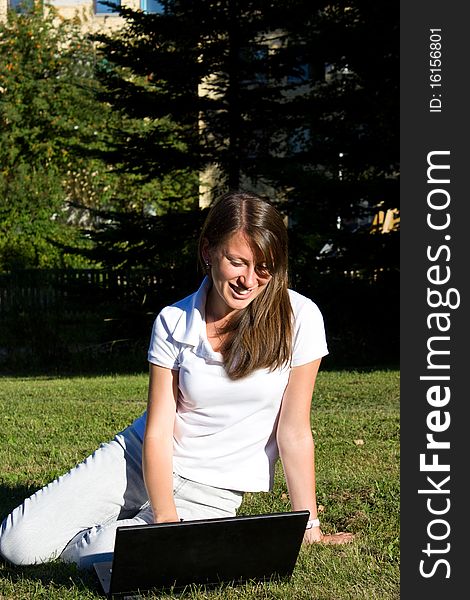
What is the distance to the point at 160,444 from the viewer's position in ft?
14.2

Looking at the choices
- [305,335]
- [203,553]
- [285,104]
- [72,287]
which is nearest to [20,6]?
[72,287]

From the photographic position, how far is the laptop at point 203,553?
3.94 m

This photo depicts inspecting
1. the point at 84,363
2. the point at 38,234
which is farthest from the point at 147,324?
the point at 38,234

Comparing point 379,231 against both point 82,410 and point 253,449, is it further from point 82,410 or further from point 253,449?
point 253,449

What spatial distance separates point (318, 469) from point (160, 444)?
2471mm

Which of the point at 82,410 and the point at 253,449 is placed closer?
the point at 253,449

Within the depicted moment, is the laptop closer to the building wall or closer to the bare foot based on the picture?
the bare foot

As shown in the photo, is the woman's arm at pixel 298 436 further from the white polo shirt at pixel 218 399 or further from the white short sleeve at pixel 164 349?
the white short sleeve at pixel 164 349

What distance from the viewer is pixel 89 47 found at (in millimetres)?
30219

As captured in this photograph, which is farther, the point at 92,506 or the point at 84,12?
the point at 84,12

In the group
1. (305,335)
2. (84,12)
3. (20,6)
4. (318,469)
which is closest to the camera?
(305,335)

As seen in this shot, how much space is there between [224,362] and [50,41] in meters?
27.1

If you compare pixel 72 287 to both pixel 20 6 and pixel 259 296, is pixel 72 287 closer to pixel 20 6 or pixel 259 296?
pixel 20 6

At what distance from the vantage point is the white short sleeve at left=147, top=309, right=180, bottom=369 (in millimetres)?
4406
